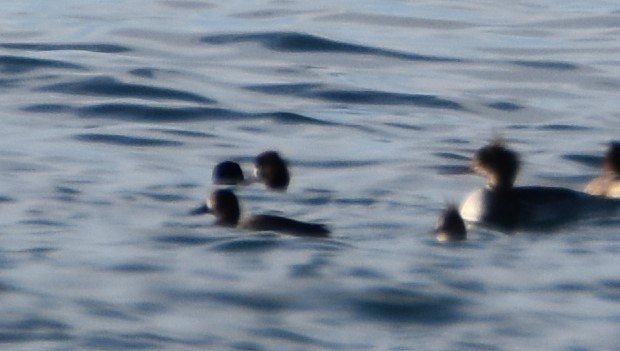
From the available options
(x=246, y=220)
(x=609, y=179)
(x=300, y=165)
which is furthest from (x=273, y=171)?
(x=609, y=179)

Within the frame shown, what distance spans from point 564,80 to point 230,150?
4.64 m

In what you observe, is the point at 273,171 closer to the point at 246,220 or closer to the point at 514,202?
the point at 246,220

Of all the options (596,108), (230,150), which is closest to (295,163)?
(230,150)

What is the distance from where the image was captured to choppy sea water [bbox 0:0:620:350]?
1010 centimetres

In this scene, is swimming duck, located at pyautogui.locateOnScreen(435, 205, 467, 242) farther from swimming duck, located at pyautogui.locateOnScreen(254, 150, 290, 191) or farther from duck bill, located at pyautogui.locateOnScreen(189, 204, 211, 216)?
swimming duck, located at pyautogui.locateOnScreen(254, 150, 290, 191)

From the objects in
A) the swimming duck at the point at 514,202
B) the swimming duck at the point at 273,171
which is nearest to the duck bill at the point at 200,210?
the swimming duck at the point at 273,171

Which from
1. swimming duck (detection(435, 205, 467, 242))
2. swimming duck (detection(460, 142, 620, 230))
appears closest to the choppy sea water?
swimming duck (detection(435, 205, 467, 242))

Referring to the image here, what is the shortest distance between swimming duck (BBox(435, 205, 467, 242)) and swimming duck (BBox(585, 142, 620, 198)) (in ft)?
6.40

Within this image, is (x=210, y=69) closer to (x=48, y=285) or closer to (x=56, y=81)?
(x=56, y=81)

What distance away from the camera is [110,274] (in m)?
10.9

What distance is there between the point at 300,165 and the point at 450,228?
304 cm

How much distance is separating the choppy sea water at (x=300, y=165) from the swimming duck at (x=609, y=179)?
44 centimetres

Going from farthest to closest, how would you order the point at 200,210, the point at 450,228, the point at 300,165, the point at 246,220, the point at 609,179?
the point at 300,165 < the point at 609,179 < the point at 200,210 < the point at 246,220 < the point at 450,228

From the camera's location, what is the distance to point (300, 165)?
14.6 meters
